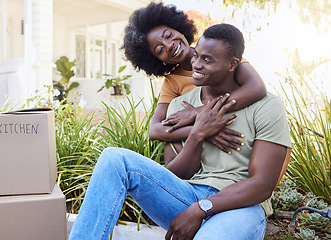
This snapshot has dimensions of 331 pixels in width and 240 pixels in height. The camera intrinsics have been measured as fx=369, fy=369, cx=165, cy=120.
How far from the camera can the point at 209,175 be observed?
1772 millimetres

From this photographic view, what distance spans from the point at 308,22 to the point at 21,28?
6976mm

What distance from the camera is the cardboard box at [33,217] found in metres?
1.91

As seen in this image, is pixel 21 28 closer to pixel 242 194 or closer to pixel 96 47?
pixel 96 47

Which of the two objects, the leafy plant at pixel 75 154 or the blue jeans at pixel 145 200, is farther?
the leafy plant at pixel 75 154

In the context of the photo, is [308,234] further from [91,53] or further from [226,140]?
[91,53]

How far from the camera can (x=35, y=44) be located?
7262mm

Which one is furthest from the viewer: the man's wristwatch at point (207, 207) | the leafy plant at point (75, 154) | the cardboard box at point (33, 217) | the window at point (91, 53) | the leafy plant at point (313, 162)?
the window at point (91, 53)

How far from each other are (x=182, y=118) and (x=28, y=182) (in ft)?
2.92

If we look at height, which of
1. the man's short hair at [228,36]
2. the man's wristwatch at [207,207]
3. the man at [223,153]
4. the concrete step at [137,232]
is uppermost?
→ the man's short hair at [228,36]

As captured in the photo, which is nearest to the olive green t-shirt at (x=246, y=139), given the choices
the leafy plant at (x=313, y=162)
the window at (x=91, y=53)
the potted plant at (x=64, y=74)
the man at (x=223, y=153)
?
the man at (x=223, y=153)

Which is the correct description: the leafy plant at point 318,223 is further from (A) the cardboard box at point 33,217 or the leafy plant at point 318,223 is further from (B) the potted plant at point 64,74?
(B) the potted plant at point 64,74

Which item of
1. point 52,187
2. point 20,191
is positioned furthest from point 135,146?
point 20,191

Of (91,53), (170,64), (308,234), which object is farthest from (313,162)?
(91,53)

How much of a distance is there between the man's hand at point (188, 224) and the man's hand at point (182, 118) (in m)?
0.51
